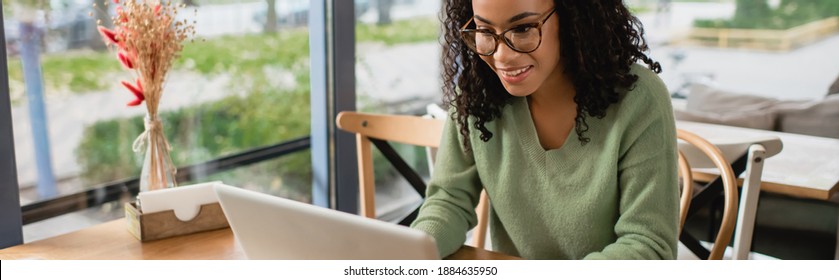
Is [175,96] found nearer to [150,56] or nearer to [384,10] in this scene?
[150,56]

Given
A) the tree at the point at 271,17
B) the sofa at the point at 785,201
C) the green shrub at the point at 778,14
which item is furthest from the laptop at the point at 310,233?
the green shrub at the point at 778,14

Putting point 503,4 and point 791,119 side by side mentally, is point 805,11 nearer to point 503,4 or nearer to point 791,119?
point 791,119

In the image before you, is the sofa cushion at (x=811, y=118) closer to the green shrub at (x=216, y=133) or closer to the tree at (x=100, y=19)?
the green shrub at (x=216, y=133)

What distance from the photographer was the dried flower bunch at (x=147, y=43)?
54.7 inches

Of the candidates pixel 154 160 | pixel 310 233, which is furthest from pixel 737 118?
pixel 310 233

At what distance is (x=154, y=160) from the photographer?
1.47 metres

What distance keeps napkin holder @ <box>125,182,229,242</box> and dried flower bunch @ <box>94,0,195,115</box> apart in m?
0.18

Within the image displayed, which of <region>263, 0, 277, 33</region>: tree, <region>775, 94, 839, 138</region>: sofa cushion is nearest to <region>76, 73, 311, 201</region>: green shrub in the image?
<region>263, 0, 277, 33</region>: tree

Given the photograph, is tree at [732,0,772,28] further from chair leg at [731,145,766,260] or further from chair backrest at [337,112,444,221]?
chair backrest at [337,112,444,221]

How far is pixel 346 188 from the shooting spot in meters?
2.52

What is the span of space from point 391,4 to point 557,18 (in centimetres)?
160

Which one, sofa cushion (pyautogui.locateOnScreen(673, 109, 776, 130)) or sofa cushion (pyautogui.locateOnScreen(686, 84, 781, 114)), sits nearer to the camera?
sofa cushion (pyautogui.locateOnScreen(673, 109, 776, 130))

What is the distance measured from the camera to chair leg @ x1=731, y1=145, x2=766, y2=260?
5.07 feet

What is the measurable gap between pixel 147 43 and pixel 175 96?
745mm
